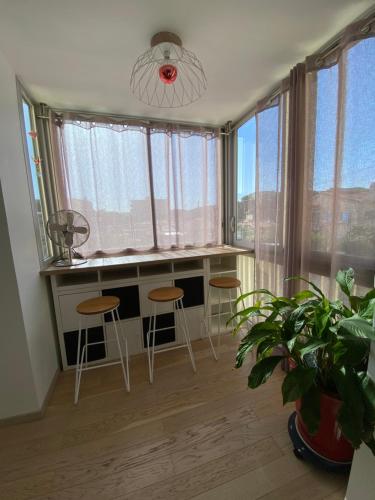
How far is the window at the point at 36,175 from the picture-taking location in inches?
64.7

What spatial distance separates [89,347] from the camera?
1910 mm

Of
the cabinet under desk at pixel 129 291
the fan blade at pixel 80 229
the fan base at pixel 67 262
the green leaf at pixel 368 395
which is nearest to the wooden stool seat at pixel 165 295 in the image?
the cabinet under desk at pixel 129 291

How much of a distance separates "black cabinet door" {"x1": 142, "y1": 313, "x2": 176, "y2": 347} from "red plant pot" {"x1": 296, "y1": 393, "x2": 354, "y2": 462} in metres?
1.31

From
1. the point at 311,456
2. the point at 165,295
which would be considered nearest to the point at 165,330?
the point at 165,295

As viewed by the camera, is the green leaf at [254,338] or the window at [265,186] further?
the window at [265,186]

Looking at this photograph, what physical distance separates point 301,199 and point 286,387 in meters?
1.19

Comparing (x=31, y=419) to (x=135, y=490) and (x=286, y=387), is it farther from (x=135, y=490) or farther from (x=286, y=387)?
(x=286, y=387)

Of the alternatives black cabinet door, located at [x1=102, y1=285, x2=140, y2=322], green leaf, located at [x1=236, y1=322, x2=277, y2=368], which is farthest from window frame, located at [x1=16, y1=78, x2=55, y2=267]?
green leaf, located at [x1=236, y1=322, x2=277, y2=368]

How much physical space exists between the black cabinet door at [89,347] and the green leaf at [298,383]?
158 cm

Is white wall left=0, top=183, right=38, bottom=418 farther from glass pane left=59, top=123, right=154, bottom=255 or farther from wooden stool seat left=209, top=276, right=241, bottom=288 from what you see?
wooden stool seat left=209, top=276, right=241, bottom=288

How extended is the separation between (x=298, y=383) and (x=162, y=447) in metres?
0.89

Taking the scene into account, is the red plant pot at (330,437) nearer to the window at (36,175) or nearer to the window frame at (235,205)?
the window frame at (235,205)

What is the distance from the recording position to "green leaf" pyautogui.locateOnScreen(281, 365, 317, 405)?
2.87 ft

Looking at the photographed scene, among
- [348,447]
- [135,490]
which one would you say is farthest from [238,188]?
[135,490]
